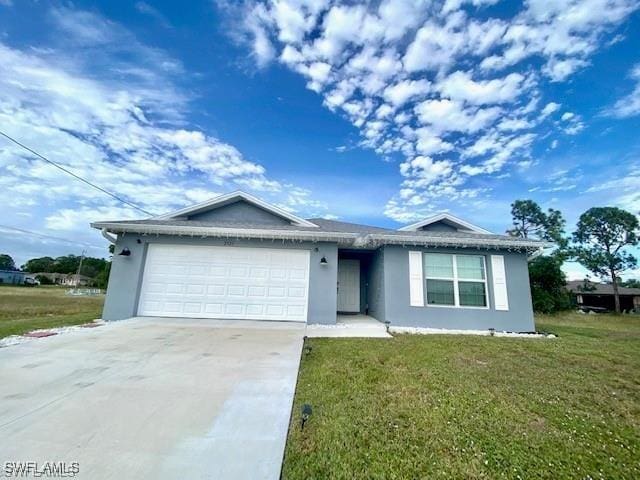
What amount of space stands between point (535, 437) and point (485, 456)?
2.53 ft

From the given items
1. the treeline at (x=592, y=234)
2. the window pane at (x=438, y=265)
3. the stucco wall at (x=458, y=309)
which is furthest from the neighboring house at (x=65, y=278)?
the treeline at (x=592, y=234)

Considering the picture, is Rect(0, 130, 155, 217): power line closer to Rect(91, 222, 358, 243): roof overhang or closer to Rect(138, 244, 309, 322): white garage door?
Rect(91, 222, 358, 243): roof overhang

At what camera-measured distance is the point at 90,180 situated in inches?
413

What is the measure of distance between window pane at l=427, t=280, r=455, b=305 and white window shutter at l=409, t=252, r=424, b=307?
0.27 meters

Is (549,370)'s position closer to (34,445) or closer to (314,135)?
(34,445)

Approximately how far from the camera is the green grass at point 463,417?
2260mm

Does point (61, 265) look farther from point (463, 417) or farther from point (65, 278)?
point (463, 417)

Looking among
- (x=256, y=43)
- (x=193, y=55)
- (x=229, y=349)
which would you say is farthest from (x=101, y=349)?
(x=256, y=43)

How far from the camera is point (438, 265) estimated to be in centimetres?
888

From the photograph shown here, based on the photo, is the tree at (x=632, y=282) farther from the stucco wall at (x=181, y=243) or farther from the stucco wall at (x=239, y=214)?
the stucco wall at (x=239, y=214)

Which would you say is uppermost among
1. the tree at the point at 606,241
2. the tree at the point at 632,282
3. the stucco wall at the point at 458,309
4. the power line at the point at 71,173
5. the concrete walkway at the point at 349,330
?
the tree at the point at 606,241

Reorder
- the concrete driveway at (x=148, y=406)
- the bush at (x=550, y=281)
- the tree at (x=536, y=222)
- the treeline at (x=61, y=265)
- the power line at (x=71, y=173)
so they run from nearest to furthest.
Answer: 1. the concrete driveway at (x=148, y=406)
2. the power line at (x=71, y=173)
3. the bush at (x=550, y=281)
4. the tree at (x=536, y=222)
5. the treeline at (x=61, y=265)

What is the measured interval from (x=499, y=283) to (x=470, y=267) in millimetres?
1010

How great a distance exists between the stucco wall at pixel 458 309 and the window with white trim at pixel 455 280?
169 mm
